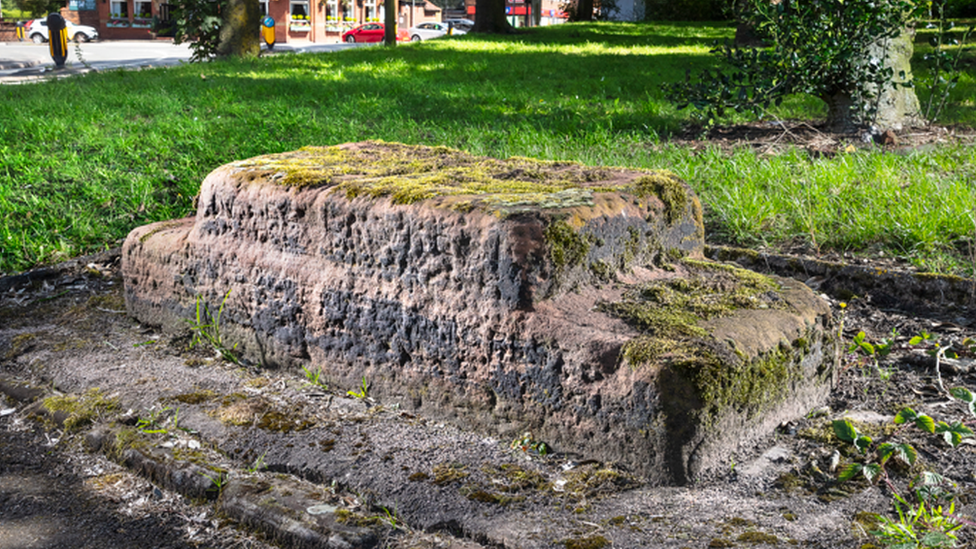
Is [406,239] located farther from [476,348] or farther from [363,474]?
[363,474]

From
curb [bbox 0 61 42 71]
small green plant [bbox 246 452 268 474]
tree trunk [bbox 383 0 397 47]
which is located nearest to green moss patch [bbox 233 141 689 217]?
small green plant [bbox 246 452 268 474]

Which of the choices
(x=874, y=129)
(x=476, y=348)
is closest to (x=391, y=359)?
(x=476, y=348)

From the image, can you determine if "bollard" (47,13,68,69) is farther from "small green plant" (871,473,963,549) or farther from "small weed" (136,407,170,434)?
"small green plant" (871,473,963,549)

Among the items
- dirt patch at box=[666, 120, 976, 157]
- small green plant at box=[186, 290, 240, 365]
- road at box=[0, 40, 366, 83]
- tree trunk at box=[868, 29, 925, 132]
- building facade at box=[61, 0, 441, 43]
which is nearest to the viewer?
small green plant at box=[186, 290, 240, 365]

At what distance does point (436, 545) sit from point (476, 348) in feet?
2.18

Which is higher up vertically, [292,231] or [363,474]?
[292,231]

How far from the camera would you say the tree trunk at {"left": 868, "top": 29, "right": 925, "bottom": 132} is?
6465 mm

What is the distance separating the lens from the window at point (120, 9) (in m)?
42.3

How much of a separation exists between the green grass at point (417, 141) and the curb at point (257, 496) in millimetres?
2777

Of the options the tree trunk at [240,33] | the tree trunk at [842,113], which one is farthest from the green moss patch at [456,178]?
the tree trunk at [240,33]

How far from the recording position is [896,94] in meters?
6.74

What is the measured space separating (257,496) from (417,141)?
16.1 ft

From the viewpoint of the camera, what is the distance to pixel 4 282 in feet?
13.5

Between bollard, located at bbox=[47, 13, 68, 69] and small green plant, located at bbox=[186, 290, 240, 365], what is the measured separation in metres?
19.7
